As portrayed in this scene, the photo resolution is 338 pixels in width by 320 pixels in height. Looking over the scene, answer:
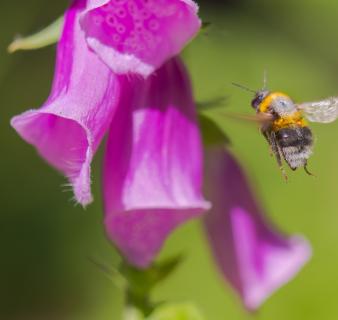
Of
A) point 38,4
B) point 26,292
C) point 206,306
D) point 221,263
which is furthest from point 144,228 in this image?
point 38,4

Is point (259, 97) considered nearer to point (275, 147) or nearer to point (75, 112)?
point (275, 147)

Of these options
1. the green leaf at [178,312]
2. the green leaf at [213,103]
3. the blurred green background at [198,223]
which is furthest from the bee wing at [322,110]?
the blurred green background at [198,223]

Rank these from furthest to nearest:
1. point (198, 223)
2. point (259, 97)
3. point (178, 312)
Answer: point (198, 223)
point (178, 312)
point (259, 97)

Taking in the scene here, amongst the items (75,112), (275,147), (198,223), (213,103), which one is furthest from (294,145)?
(198,223)

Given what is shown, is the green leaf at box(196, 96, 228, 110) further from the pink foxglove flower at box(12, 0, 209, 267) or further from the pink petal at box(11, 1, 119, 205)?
the pink petal at box(11, 1, 119, 205)

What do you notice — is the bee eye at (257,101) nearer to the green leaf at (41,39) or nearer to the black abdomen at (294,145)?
the black abdomen at (294,145)

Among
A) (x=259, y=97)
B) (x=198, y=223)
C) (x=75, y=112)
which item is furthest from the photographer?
(x=198, y=223)
